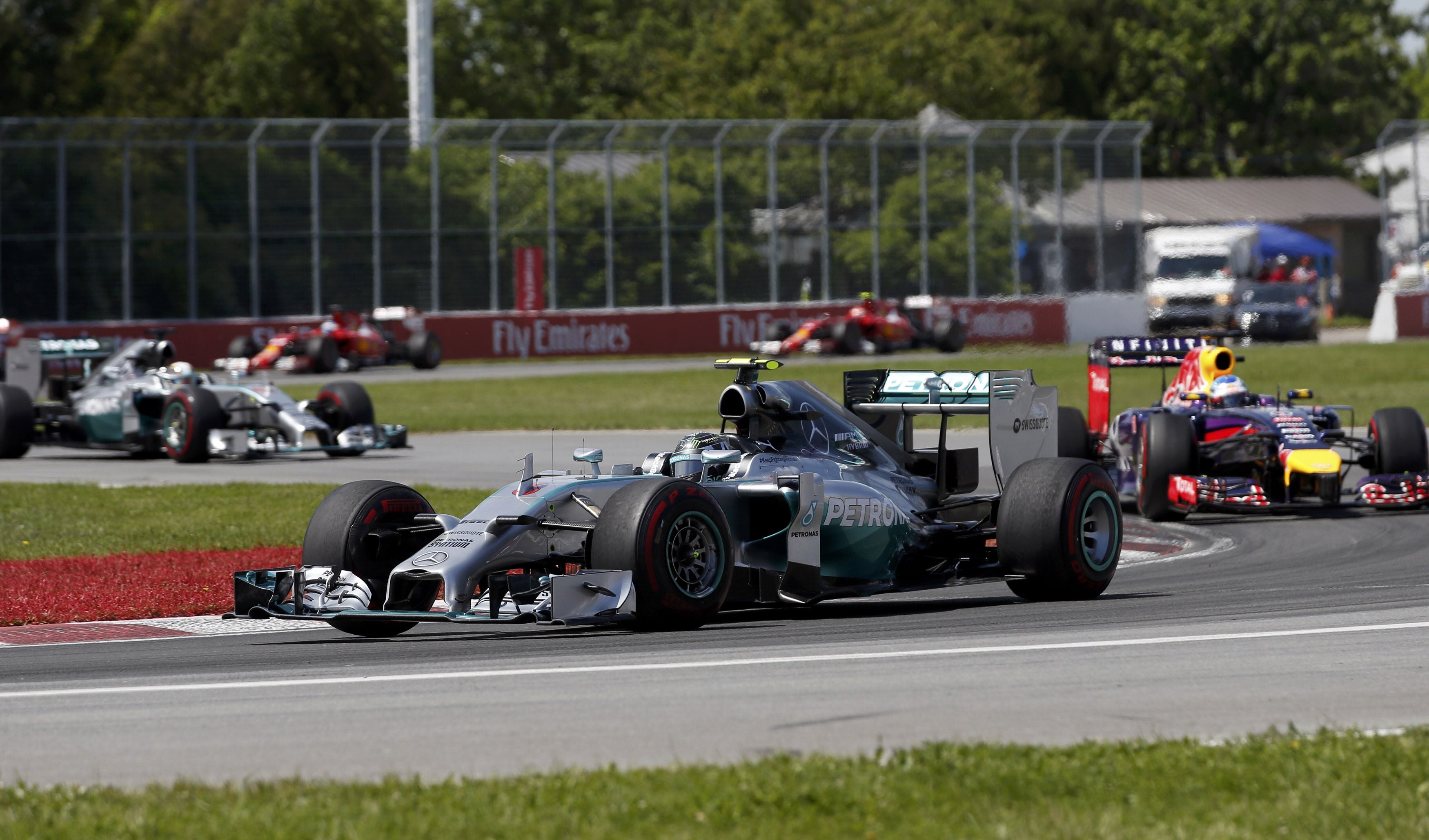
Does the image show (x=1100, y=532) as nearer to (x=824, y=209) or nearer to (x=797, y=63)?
(x=824, y=209)

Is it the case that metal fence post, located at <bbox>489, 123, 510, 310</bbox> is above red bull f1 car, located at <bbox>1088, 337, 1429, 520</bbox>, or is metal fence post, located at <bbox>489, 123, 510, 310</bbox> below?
above

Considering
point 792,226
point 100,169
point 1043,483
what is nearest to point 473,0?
point 792,226

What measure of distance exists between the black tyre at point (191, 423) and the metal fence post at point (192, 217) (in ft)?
68.6

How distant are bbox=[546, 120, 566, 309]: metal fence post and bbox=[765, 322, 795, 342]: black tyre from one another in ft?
19.0

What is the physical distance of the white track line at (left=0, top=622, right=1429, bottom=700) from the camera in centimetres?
853

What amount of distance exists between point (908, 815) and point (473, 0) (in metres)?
80.9

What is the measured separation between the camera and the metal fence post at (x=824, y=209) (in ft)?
167

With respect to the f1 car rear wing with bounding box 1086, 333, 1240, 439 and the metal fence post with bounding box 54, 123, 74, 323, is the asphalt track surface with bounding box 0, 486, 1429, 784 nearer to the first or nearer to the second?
the f1 car rear wing with bounding box 1086, 333, 1240, 439

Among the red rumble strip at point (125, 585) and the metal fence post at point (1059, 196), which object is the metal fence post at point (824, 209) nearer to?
the metal fence post at point (1059, 196)

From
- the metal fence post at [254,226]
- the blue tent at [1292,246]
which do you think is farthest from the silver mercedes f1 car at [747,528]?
the blue tent at [1292,246]

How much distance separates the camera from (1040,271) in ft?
176

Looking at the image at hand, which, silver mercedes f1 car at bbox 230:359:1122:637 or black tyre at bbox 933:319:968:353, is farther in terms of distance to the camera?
black tyre at bbox 933:319:968:353

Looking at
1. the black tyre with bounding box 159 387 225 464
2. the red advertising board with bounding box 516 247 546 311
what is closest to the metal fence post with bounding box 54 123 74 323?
the red advertising board with bounding box 516 247 546 311

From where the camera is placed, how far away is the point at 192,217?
145 feet
